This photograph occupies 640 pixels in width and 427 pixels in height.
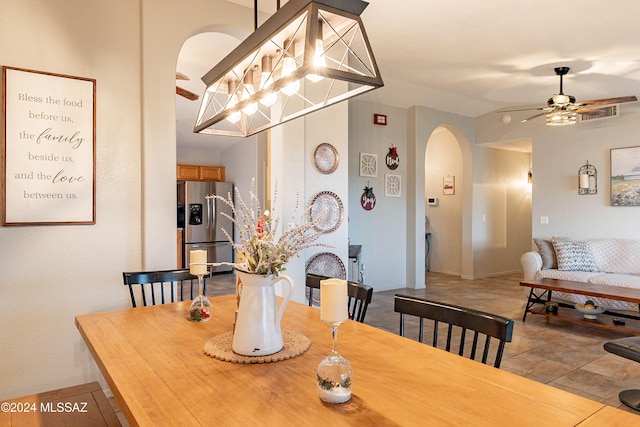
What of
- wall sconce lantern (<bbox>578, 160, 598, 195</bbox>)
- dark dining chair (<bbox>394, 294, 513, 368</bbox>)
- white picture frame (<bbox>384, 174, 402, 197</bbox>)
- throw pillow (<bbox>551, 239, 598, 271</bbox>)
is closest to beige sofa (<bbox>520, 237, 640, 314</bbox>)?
throw pillow (<bbox>551, 239, 598, 271</bbox>)

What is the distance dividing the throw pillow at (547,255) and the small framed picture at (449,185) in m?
2.37

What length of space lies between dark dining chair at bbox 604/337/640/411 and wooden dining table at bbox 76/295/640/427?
1.43m

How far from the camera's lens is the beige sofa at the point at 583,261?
5082mm

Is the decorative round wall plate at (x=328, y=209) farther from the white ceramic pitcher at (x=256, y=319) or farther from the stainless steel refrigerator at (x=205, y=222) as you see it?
the stainless steel refrigerator at (x=205, y=222)

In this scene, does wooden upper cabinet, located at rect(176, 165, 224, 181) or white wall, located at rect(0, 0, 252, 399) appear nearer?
white wall, located at rect(0, 0, 252, 399)

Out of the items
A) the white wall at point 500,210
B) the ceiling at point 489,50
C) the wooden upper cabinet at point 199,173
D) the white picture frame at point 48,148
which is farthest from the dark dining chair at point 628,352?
the wooden upper cabinet at point 199,173

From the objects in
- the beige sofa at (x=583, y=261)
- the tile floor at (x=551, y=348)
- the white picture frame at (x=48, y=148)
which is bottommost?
the tile floor at (x=551, y=348)

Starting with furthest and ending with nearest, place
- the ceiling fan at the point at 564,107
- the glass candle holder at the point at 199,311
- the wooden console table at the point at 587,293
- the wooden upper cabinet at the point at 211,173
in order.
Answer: the wooden upper cabinet at the point at 211,173 → the ceiling fan at the point at 564,107 → the wooden console table at the point at 587,293 → the glass candle holder at the point at 199,311

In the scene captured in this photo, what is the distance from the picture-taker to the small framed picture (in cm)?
778

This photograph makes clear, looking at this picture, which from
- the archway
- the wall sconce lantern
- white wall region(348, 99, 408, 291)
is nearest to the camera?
the wall sconce lantern

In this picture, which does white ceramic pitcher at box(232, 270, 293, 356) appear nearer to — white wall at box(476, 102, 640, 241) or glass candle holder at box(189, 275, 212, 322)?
glass candle holder at box(189, 275, 212, 322)

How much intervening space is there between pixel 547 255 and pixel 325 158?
3.56 metres

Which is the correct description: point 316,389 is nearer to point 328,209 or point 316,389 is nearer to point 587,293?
point 328,209

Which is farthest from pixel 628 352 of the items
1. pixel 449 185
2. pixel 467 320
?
pixel 449 185
